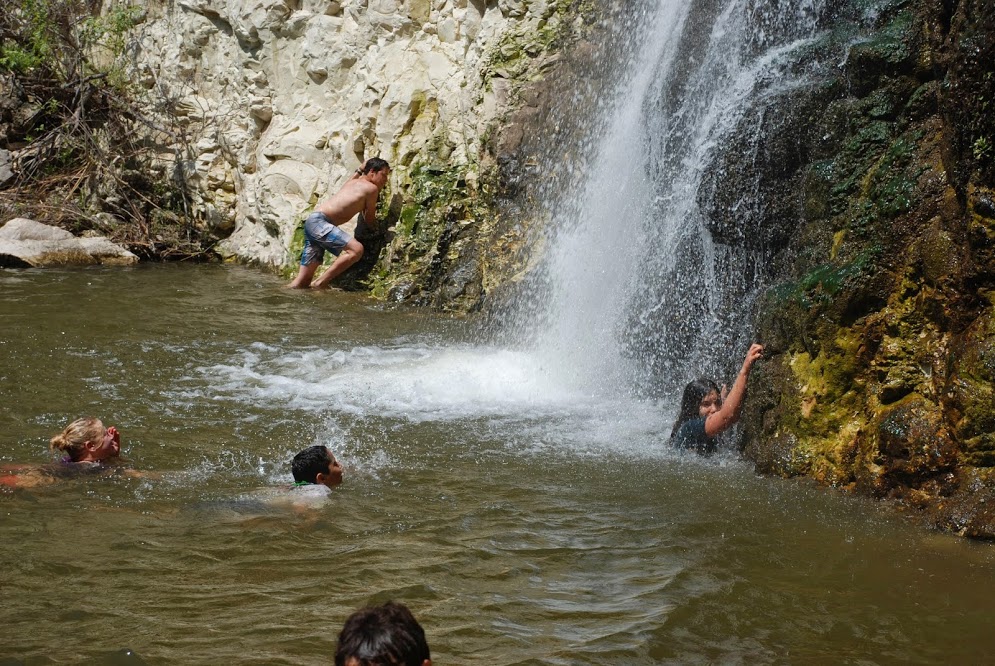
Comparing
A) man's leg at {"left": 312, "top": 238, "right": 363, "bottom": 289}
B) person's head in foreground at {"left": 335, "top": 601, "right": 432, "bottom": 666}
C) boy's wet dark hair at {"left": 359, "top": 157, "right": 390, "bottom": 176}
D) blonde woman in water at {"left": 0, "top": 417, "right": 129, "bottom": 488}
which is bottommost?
blonde woman in water at {"left": 0, "top": 417, "right": 129, "bottom": 488}

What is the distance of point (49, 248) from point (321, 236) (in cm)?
421

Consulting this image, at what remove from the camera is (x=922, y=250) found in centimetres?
604

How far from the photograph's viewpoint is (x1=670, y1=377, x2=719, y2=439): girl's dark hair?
6.95 m

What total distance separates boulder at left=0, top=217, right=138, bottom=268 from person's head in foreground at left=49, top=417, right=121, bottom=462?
26.7ft

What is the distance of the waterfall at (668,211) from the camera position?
307 inches

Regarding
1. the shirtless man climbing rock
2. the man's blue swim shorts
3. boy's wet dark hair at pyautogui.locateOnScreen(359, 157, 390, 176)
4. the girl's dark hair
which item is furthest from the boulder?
the girl's dark hair

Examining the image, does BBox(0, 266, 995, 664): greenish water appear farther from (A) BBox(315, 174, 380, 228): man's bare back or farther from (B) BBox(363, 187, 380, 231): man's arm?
(B) BBox(363, 187, 380, 231): man's arm

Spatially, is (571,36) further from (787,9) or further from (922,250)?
(922,250)

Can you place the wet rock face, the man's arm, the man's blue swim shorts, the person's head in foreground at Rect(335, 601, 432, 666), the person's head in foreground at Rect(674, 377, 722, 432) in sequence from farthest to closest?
the man's arm < the man's blue swim shorts < the person's head in foreground at Rect(674, 377, 722, 432) < the wet rock face < the person's head in foreground at Rect(335, 601, 432, 666)

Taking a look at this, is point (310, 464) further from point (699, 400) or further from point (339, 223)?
point (339, 223)

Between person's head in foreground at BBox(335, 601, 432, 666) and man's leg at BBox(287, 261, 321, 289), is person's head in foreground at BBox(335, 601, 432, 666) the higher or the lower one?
the lower one

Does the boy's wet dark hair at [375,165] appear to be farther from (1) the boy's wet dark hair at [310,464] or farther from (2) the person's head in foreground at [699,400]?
(1) the boy's wet dark hair at [310,464]

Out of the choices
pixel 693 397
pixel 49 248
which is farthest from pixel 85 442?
pixel 49 248

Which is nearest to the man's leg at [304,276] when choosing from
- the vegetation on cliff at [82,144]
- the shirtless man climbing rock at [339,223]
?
the shirtless man climbing rock at [339,223]
